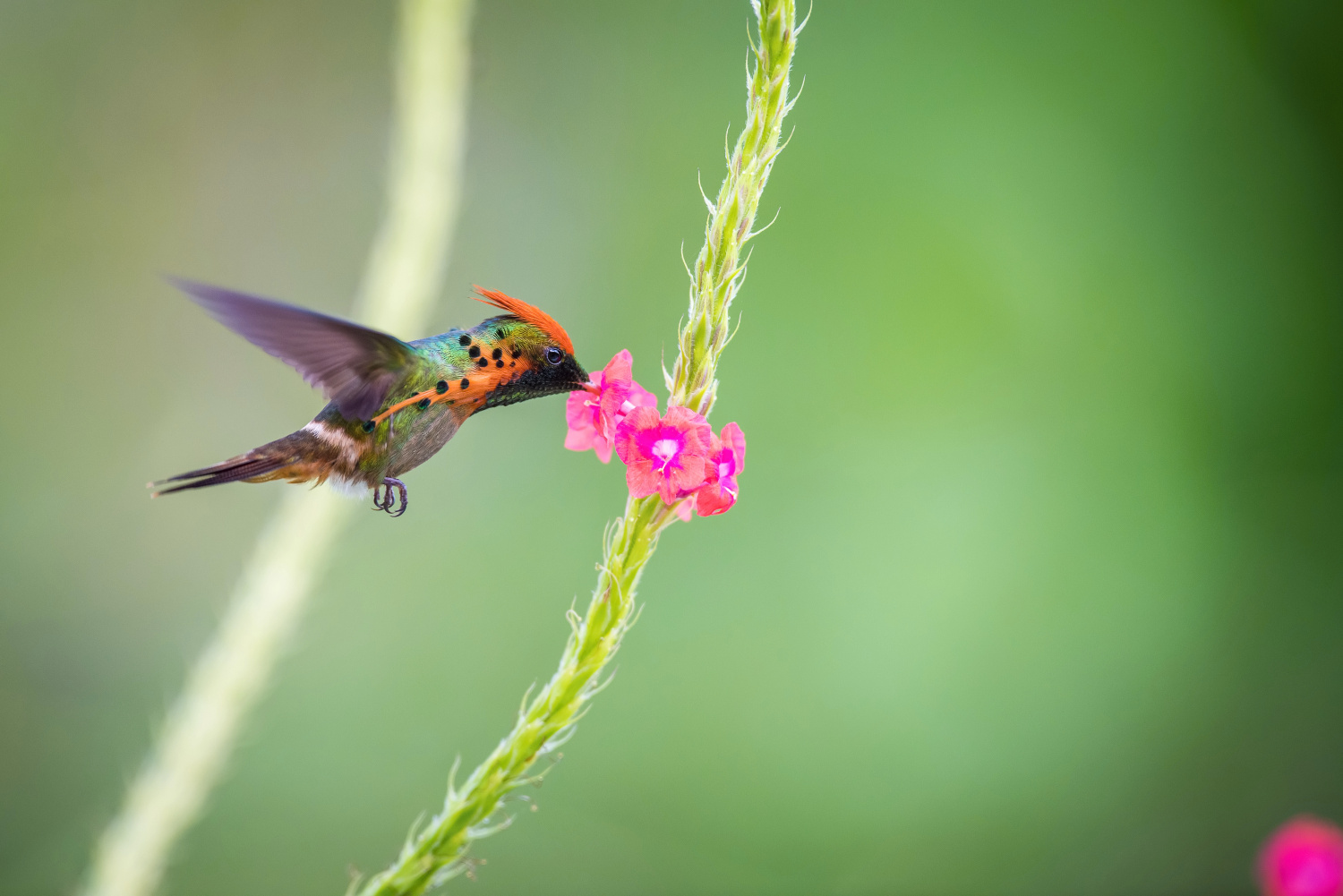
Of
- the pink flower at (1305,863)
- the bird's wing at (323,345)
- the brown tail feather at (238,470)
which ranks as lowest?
the pink flower at (1305,863)

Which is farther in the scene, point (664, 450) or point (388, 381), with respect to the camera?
point (388, 381)

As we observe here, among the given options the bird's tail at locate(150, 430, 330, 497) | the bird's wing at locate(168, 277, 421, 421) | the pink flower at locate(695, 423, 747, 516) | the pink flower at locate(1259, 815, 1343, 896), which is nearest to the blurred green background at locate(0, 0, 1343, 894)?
the pink flower at locate(1259, 815, 1343, 896)

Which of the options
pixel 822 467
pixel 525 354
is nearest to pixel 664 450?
pixel 525 354

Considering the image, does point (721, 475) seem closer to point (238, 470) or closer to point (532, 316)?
point (532, 316)

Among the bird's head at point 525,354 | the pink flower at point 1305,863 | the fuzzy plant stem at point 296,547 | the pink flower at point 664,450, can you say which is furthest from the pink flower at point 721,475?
the pink flower at point 1305,863

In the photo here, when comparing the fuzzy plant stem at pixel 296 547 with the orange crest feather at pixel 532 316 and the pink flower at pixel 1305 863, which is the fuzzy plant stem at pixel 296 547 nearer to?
the orange crest feather at pixel 532 316

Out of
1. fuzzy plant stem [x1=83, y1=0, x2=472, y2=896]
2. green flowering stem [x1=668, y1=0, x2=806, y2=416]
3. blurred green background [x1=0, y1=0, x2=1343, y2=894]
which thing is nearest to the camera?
green flowering stem [x1=668, y1=0, x2=806, y2=416]

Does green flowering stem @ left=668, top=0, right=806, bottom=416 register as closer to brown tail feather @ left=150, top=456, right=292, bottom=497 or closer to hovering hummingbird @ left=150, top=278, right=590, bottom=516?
hovering hummingbird @ left=150, top=278, right=590, bottom=516
